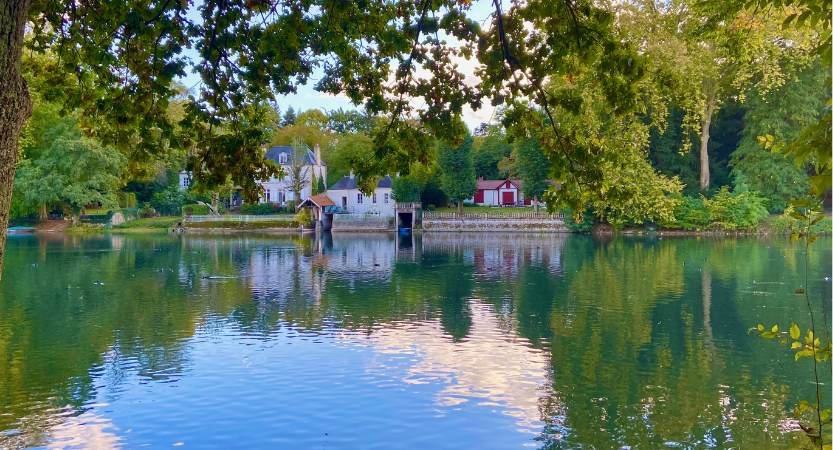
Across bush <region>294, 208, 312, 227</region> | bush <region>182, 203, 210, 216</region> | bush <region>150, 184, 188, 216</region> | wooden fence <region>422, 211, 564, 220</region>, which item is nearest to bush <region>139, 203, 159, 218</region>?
bush <region>150, 184, 188, 216</region>

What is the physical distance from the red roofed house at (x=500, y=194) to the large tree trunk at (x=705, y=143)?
27.8 metres

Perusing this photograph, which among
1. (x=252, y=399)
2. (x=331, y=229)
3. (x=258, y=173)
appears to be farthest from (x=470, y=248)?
(x=258, y=173)

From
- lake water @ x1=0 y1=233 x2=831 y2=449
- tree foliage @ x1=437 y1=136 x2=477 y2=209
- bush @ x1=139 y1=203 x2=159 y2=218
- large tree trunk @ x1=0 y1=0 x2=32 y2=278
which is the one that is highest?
tree foliage @ x1=437 y1=136 x2=477 y2=209

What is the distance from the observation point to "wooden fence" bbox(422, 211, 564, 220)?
71.1 metres

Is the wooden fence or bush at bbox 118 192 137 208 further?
bush at bbox 118 192 137 208

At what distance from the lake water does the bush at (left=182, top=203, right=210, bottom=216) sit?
45183mm

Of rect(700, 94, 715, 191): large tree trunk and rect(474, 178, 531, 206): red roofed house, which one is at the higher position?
rect(700, 94, 715, 191): large tree trunk

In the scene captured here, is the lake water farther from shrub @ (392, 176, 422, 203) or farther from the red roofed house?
the red roofed house

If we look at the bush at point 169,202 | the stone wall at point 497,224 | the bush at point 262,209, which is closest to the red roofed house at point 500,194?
the stone wall at point 497,224

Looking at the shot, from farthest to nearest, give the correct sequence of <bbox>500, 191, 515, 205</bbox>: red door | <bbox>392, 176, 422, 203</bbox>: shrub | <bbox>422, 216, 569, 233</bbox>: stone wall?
<bbox>500, 191, 515, 205</bbox>: red door
<bbox>392, 176, 422, 203</bbox>: shrub
<bbox>422, 216, 569, 233</bbox>: stone wall

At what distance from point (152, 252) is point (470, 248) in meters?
21.6

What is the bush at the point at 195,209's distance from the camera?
79.5 m

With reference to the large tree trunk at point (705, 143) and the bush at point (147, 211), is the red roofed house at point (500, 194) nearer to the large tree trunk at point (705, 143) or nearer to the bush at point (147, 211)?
the large tree trunk at point (705, 143)

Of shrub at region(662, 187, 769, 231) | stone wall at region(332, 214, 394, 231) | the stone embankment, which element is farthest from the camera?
stone wall at region(332, 214, 394, 231)
